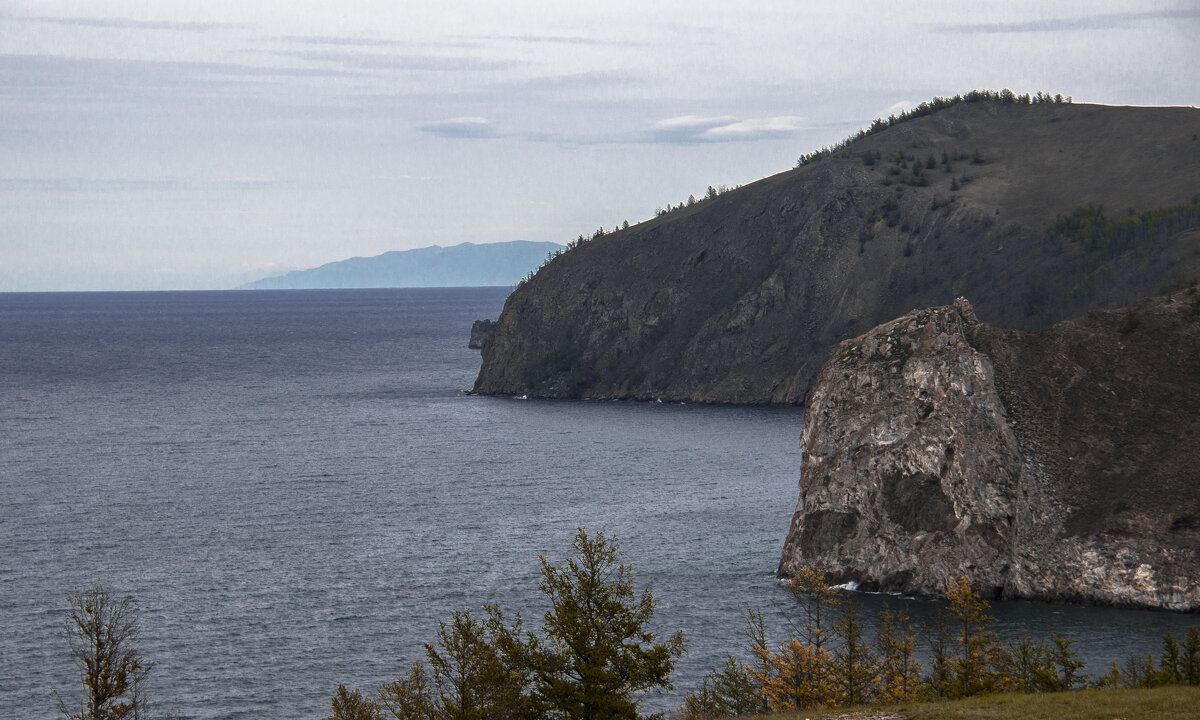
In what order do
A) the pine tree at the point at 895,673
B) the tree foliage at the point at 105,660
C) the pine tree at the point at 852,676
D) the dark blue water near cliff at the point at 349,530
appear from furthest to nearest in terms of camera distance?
the dark blue water near cliff at the point at 349,530
the pine tree at the point at 852,676
the pine tree at the point at 895,673
the tree foliage at the point at 105,660

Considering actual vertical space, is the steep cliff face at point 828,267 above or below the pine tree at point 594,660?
above

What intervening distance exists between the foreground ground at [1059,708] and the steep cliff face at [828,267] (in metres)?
119

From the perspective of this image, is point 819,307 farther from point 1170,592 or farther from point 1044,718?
point 1044,718

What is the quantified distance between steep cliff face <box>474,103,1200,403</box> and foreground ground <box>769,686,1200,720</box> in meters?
119

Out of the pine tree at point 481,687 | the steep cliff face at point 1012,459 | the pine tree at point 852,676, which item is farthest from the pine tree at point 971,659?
the pine tree at point 481,687

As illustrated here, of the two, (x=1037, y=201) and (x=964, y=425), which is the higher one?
(x=1037, y=201)

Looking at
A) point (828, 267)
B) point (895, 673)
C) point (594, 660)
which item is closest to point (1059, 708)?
point (895, 673)

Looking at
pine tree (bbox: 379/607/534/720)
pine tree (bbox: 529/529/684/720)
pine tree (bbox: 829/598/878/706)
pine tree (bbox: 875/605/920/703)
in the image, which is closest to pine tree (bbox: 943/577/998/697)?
pine tree (bbox: 875/605/920/703)

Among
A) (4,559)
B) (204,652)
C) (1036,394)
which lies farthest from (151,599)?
(1036,394)

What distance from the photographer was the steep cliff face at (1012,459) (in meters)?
64.6

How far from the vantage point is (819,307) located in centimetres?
17138

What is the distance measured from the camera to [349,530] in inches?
3317

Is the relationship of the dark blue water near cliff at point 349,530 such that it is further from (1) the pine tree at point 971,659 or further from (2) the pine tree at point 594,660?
(2) the pine tree at point 594,660

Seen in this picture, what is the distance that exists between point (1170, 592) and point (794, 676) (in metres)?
26.8
